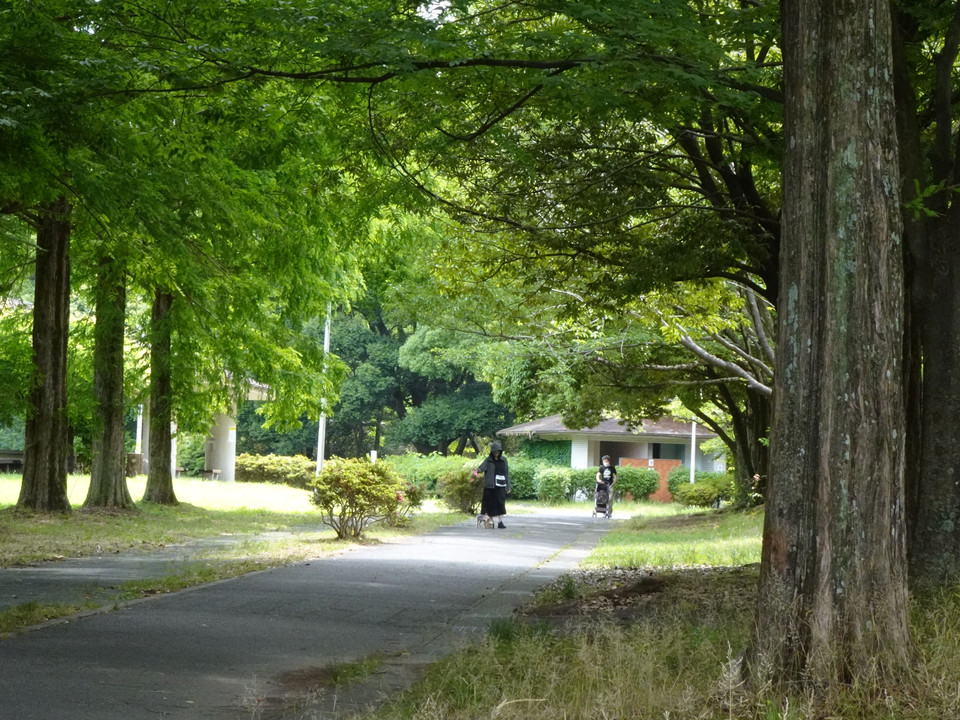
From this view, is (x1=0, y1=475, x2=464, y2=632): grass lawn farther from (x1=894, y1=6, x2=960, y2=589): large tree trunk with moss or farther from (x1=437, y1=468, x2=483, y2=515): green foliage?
(x1=894, y1=6, x2=960, y2=589): large tree trunk with moss

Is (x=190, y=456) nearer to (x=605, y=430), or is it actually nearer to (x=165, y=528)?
(x=605, y=430)

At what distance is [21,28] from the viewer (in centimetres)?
1058

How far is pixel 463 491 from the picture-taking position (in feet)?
107

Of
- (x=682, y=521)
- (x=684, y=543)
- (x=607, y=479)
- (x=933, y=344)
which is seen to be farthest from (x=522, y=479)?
(x=933, y=344)

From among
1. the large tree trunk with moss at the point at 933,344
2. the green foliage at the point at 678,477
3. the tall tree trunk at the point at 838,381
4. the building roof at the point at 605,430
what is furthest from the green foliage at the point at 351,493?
the building roof at the point at 605,430

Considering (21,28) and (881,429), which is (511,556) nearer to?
(21,28)

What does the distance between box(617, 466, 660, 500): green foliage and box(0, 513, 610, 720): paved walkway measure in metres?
37.4

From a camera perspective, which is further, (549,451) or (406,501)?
(549,451)

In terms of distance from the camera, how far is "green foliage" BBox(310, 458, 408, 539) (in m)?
19.1

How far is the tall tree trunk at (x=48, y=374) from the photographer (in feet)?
72.9

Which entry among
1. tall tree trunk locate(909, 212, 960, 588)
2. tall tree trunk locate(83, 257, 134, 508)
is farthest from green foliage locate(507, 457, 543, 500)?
tall tree trunk locate(909, 212, 960, 588)

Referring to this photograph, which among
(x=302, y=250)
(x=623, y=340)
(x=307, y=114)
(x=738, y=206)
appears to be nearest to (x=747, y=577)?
(x=738, y=206)

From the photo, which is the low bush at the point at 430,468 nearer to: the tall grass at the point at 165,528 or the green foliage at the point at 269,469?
the green foliage at the point at 269,469

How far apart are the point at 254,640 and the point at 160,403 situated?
61.8ft
